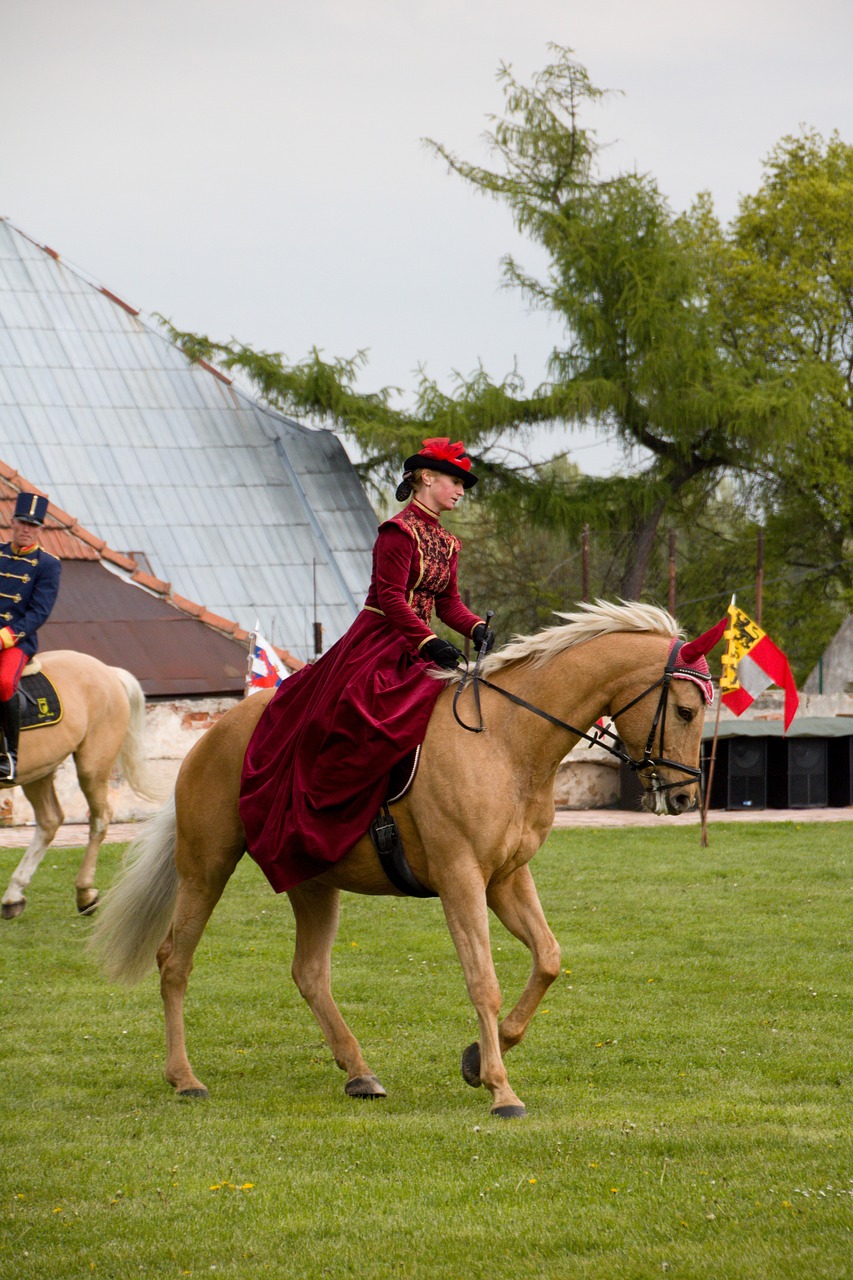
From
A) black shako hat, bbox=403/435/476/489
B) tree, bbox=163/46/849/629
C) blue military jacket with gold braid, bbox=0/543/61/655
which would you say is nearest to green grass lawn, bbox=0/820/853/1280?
blue military jacket with gold braid, bbox=0/543/61/655

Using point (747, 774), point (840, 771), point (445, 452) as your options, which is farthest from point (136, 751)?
point (840, 771)

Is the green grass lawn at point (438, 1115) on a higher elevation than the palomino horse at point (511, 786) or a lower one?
lower

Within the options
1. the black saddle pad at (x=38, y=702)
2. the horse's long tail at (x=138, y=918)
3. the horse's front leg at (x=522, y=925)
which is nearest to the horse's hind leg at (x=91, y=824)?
the black saddle pad at (x=38, y=702)

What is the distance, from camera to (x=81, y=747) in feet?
35.7

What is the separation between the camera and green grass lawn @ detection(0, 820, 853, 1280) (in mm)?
4109

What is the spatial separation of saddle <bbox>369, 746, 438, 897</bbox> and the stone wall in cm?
981

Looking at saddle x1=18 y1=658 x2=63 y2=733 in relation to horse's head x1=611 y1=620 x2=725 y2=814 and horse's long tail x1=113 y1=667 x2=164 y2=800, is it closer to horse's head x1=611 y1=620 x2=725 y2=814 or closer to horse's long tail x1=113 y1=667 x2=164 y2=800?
horse's long tail x1=113 y1=667 x2=164 y2=800

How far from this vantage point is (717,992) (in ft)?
25.9

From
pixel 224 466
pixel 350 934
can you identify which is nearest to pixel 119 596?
pixel 224 466

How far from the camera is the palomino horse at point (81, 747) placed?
34.1 ft

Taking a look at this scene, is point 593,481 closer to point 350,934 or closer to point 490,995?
point 350,934

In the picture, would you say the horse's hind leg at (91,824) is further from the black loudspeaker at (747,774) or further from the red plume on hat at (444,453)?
the black loudspeaker at (747,774)

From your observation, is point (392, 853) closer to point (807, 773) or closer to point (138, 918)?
→ point (138, 918)

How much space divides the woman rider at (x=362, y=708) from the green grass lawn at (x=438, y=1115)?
113 cm
